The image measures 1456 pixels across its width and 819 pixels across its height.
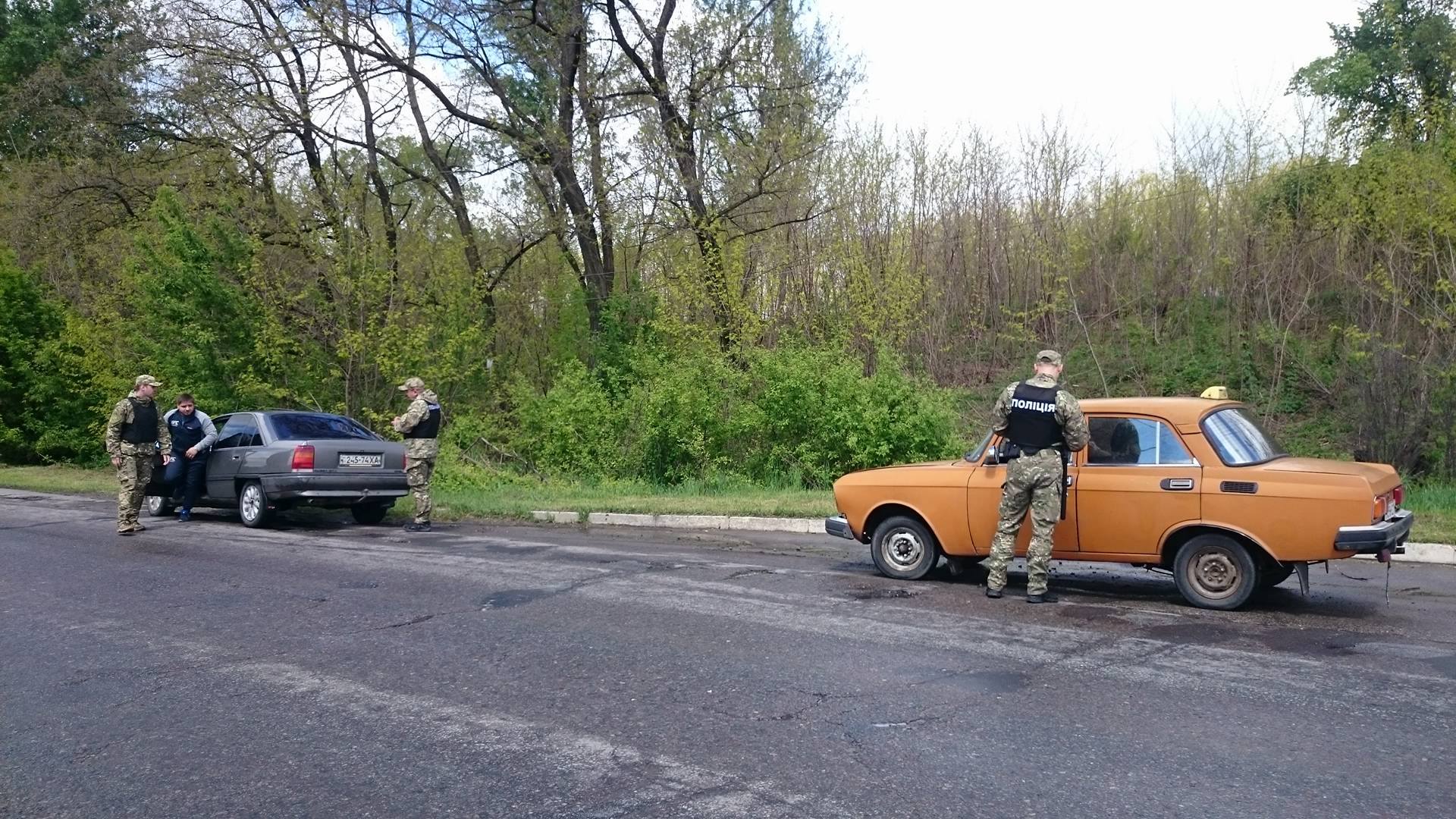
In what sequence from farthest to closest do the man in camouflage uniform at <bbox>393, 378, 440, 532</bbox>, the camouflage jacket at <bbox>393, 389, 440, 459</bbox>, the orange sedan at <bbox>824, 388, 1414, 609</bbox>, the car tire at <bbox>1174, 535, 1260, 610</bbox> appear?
the man in camouflage uniform at <bbox>393, 378, 440, 532</bbox>, the camouflage jacket at <bbox>393, 389, 440, 459</bbox>, the car tire at <bbox>1174, 535, 1260, 610</bbox>, the orange sedan at <bbox>824, 388, 1414, 609</bbox>

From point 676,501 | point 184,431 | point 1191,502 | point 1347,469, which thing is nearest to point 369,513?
point 184,431

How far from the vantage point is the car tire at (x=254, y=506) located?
13.3m

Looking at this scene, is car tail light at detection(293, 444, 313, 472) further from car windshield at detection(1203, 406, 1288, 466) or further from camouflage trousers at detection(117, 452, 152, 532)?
car windshield at detection(1203, 406, 1288, 466)

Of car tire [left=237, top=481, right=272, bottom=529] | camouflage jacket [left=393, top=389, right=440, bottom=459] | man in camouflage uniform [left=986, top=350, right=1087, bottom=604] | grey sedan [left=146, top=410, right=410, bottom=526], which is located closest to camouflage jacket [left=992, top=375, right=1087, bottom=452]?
man in camouflage uniform [left=986, top=350, right=1087, bottom=604]

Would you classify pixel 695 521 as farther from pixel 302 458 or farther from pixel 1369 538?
pixel 1369 538

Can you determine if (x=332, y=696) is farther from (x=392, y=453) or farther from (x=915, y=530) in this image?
(x=392, y=453)

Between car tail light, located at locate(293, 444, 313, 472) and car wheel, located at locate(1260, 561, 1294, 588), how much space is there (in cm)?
1061

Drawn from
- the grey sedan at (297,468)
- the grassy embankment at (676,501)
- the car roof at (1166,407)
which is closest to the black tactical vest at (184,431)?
the grey sedan at (297,468)

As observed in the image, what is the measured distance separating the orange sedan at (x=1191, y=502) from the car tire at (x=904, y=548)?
0.07 ft

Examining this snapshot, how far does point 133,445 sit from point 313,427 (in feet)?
6.85

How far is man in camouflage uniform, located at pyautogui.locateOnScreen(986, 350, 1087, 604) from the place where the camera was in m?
7.44

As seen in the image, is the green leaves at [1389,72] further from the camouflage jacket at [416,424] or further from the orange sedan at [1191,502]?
the camouflage jacket at [416,424]

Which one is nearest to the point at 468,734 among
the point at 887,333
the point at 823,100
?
the point at 887,333

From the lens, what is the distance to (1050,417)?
7430 millimetres
